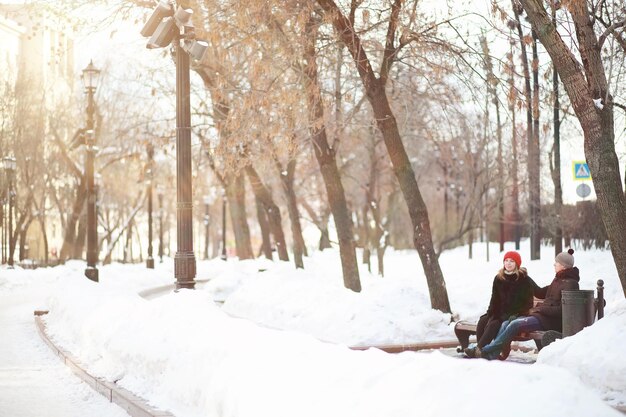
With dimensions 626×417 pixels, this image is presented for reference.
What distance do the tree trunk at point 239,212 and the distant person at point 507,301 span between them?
20.8 m

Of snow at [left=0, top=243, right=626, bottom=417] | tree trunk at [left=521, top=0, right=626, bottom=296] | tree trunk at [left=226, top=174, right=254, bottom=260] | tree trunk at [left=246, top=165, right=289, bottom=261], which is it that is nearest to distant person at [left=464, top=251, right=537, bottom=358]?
tree trunk at [left=521, top=0, right=626, bottom=296]

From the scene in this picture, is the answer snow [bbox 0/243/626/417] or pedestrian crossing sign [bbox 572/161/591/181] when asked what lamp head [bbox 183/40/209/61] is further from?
pedestrian crossing sign [bbox 572/161/591/181]

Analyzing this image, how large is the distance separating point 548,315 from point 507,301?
0.55 meters

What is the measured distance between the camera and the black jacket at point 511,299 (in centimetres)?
1094

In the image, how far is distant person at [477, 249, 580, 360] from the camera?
10.6m

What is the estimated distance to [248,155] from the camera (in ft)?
65.5

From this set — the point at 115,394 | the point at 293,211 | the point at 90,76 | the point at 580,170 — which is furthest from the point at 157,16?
the point at 293,211

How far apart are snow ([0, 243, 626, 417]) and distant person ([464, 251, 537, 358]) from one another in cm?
161

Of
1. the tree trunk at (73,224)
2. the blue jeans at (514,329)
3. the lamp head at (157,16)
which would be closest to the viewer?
the blue jeans at (514,329)

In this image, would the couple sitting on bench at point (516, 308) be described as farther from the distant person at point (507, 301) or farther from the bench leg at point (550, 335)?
the bench leg at point (550, 335)

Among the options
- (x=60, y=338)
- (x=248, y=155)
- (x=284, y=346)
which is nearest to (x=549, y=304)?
(x=284, y=346)

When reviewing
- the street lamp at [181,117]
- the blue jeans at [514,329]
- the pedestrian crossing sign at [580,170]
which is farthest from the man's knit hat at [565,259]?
the pedestrian crossing sign at [580,170]

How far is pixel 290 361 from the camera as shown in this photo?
6938mm

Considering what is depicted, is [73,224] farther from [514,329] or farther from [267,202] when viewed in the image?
[514,329]
